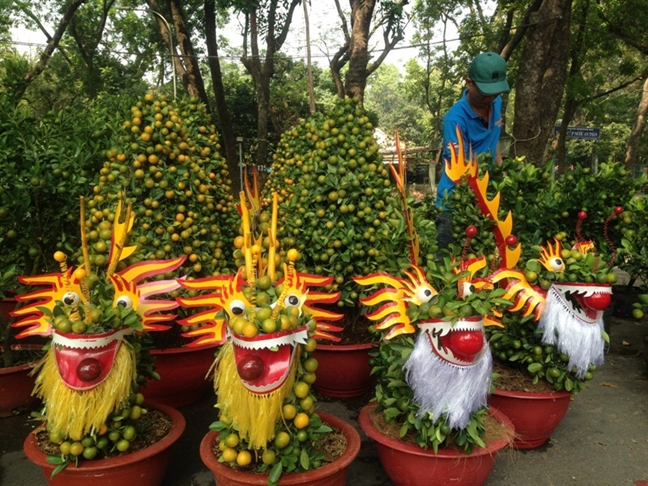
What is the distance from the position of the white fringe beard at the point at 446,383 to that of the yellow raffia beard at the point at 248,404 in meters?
0.62

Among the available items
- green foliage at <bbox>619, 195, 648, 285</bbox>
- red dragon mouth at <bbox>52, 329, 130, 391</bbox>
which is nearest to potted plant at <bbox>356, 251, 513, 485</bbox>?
red dragon mouth at <bbox>52, 329, 130, 391</bbox>

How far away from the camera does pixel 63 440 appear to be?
8.50ft

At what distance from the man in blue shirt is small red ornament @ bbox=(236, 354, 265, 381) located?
2207 millimetres

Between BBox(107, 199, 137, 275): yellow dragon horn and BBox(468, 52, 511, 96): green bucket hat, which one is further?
BBox(468, 52, 511, 96): green bucket hat

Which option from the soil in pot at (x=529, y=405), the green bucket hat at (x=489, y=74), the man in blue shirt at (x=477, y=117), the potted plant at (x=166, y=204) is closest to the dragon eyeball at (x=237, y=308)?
the potted plant at (x=166, y=204)

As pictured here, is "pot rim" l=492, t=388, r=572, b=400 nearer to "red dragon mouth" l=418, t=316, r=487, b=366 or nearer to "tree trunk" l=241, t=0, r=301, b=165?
"red dragon mouth" l=418, t=316, r=487, b=366

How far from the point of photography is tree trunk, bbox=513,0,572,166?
6.49 meters

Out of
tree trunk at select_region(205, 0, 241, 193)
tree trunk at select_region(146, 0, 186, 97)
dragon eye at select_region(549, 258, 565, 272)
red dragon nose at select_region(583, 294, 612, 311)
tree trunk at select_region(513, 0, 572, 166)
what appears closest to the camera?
red dragon nose at select_region(583, 294, 612, 311)

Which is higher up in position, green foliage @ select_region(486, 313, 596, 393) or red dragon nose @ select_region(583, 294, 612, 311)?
red dragon nose @ select_region(583, 294, 612, 311)

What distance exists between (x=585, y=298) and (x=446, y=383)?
107cm

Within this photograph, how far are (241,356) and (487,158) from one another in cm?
262

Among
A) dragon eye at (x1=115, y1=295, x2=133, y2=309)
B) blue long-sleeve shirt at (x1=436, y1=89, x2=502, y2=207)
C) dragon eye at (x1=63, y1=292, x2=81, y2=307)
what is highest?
blue long-sleeve shirt at (x1=436, y1=89, x2=502, y2=207)

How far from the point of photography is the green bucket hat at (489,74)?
3.95m

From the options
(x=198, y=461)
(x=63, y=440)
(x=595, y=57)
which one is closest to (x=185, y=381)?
(x=198, y=461)
